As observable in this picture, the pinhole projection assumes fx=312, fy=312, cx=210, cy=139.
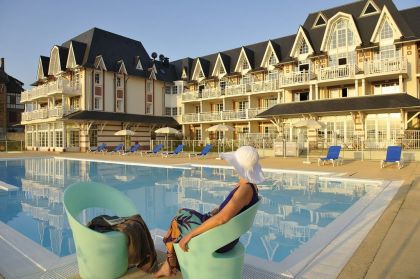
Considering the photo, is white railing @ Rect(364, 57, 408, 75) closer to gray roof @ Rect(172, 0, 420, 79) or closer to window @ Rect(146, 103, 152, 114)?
gray roof @ Rect(172, 0, 420, 79)

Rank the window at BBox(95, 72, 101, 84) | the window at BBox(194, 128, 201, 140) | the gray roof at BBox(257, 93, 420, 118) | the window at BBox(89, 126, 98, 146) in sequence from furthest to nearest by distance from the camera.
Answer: the window at BBox(194, 128, 201, 140), the window at BBox(95, 72, 101, 84), the window at BBox(89, 126, 98, 146), the gray roof at BBox(257, 93, 420, 118)

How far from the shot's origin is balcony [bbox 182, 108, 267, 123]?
29422mm

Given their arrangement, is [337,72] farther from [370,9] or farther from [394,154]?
[394,154]

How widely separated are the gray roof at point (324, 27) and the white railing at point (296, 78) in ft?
6.78

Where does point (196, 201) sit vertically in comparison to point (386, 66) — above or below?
below

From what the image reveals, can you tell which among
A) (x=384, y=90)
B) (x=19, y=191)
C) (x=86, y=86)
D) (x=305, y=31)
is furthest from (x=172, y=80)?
(x=19, y=191)

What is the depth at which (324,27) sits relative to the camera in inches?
1074

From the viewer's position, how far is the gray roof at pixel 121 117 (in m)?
29.4

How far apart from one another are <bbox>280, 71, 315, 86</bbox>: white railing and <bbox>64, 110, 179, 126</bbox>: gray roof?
14833 millimetres

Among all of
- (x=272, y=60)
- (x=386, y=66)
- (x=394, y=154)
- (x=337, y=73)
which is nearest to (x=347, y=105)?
(x=337, y=73)

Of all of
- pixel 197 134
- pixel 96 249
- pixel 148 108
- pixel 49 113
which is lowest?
pixel 96 249

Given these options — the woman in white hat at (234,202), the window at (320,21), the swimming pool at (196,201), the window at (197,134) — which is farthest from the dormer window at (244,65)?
the woman in white hat at (234,202)

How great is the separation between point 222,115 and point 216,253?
95.0 feet

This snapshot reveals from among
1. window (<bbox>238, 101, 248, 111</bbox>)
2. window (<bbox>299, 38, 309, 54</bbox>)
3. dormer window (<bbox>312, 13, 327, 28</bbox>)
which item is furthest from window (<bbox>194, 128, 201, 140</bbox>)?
dormer window (<bbox>312, 13, 327, 28</bbox>)
